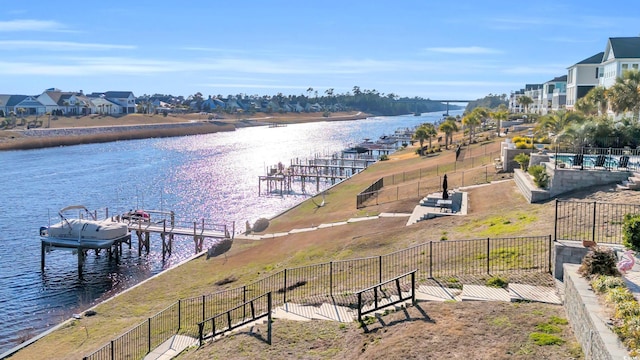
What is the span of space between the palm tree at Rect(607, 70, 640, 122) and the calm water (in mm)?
29625

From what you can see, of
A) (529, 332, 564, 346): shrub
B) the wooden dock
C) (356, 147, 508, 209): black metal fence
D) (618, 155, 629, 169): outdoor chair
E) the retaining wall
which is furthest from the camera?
(356, 147, 508, 209): black metal fence

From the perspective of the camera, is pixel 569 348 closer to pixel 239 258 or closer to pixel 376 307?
pixel 376 307

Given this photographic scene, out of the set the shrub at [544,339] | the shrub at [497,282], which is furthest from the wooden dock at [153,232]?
the shrub at [544,339]

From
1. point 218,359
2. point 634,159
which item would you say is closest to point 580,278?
point 218,359

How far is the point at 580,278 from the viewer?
44.8 feet

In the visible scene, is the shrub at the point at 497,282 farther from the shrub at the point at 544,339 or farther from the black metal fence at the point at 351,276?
the shrub at the point at 544,339

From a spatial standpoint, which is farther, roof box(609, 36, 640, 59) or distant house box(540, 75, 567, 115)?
distant house box(540, 75, 567, 115)

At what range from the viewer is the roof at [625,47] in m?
60.7

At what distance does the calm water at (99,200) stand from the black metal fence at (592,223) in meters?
23.0

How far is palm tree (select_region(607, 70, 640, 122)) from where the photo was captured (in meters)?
42.7

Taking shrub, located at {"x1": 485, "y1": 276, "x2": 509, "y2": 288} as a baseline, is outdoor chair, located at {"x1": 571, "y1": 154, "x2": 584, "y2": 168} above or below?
above

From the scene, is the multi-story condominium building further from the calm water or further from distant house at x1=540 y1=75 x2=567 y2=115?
the calm water

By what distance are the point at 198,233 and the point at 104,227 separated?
6395 millimetres

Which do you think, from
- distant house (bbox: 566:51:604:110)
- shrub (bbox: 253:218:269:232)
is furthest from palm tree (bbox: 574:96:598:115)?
shrub (bbox: 253:218:269:232)
